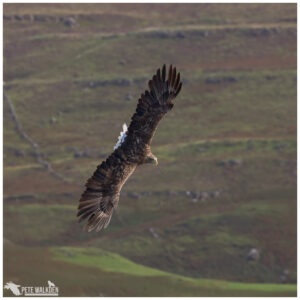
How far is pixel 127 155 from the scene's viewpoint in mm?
33281

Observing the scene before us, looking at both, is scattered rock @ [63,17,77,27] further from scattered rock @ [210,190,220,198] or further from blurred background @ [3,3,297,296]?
scattered rock @ [210,190,220,198]

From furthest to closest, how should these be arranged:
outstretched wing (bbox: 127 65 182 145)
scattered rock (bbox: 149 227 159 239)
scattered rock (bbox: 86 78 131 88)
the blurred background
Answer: scattered rock (bbox: 86 78 131 88) < scattered rock (bbox: 149 227 159 239) < the blurred background < outstretched wing (bbox: 127 65 182 145)

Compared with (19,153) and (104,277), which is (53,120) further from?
(104,277)

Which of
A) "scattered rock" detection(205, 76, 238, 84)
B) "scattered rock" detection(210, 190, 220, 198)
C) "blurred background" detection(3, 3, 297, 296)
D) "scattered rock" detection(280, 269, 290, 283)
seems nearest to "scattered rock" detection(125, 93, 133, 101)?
"blurred background" detection(3, 3, 297, 296)

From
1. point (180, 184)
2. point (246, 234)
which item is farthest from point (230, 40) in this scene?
point (246, 234)

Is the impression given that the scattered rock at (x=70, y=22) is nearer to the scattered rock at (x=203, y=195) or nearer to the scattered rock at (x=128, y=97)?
the scattered rock at (x=128, y=97)

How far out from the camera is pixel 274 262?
103688 millimetres

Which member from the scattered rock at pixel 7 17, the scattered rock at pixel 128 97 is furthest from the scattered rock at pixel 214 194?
the scattered rock at pixel 7 17

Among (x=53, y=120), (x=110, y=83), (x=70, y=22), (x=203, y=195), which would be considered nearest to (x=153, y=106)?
(x=203, y=195)

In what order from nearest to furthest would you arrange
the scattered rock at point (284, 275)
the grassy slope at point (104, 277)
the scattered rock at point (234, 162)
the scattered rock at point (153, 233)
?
the grassy slope at point (104, 277) → the scattered rock at point (284, 275) → the scattered rock at point (153, 233) → the scattered rock at point (234, 162)

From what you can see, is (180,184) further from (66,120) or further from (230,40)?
(230,40)

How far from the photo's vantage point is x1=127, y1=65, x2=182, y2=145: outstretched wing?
3347 centimetres

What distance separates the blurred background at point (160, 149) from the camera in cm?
10025

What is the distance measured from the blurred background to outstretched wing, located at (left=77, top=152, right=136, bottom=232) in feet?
158
